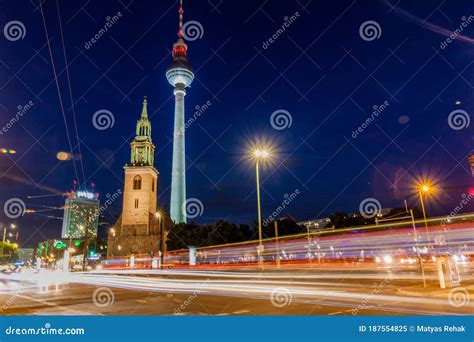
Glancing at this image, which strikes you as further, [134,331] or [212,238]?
[212,238]

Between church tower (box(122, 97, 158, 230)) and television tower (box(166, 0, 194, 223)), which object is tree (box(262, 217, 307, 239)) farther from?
television tower (box(166, 0, 194, 223))

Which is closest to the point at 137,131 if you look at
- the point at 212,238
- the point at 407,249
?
the point at 212,238

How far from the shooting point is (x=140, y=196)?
264 feet

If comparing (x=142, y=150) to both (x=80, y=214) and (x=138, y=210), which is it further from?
(x=80, y=214)

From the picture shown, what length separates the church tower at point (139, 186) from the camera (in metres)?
80.1

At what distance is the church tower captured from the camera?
8006 centimetres

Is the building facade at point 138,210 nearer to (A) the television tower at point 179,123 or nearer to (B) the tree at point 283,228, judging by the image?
(A) the television tower at point 179,123

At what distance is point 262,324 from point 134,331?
261 centimetres

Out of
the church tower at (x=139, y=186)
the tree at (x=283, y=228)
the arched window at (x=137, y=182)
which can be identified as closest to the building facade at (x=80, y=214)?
the church tower at (x=139, y=186)

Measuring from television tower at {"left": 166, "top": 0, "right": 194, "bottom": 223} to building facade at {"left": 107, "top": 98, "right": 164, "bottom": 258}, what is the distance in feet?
53.0

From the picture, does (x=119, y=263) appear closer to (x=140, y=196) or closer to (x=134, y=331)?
(x=140, y=196)

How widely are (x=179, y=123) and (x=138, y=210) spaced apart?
117 feet

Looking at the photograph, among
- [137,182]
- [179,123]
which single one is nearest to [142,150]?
[137,182]

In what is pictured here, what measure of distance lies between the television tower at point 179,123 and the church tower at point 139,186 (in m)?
16.8
